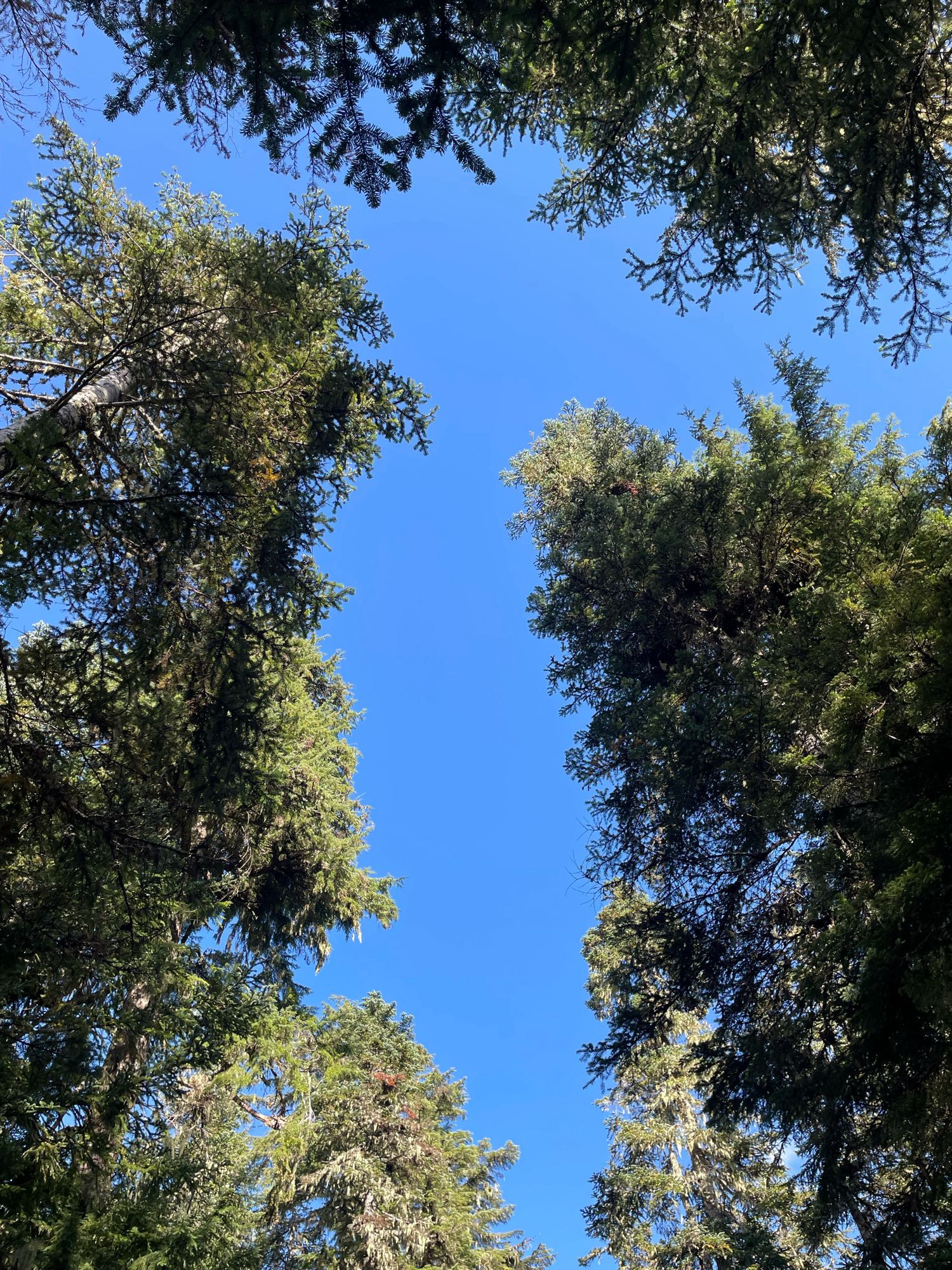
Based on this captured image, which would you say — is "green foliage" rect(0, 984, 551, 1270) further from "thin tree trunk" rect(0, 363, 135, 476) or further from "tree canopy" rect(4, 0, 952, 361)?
"tree canopy" rect(4, 0, 952, 361)

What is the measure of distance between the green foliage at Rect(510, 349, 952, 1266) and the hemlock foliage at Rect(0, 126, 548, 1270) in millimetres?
4490

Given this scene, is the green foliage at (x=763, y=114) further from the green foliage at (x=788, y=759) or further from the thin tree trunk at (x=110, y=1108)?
the thin tree trunk at (x=110, y=1108)

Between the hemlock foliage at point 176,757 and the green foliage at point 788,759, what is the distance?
449 centimetres

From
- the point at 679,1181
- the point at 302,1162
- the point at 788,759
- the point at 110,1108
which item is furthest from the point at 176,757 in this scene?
the point at 679,1181

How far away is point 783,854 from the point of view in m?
8.76

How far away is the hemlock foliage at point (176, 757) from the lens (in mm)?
5855

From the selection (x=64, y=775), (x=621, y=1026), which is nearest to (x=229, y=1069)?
(x=621, y=1026)

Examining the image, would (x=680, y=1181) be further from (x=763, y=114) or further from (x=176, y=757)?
(x=763, y=114)

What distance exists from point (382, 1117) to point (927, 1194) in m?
9.56

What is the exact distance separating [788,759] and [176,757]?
21.9 feet

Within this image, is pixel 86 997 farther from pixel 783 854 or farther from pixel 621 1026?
pixel 783 854

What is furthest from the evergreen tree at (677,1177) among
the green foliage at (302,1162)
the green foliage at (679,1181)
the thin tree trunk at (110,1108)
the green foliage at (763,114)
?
the green foliage at (763,114)

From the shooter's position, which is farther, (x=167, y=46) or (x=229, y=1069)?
(x=229, y=1069)

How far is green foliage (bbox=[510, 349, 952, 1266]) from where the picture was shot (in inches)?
194
